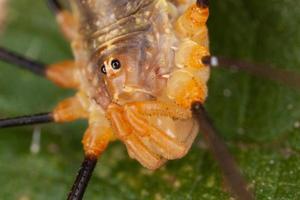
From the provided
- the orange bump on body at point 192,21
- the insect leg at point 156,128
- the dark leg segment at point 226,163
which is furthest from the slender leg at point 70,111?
the dark leg segment at point 226,163

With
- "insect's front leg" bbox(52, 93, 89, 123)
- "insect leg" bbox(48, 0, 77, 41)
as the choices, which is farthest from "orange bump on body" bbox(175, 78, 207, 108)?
"insect leg" bbox(48, 0, 77, 41)

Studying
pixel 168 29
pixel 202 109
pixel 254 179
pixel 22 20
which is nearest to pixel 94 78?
pixel 168 29

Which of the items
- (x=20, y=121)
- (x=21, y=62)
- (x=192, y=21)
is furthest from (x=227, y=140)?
(x=21, y=62)

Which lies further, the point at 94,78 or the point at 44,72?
Answer: the point at 44,72

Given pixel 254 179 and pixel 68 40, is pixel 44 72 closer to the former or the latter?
pixel 68 40

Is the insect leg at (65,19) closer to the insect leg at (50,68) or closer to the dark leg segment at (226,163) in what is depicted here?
the insect leg at (50,68)

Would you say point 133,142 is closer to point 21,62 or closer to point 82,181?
point 82,181
